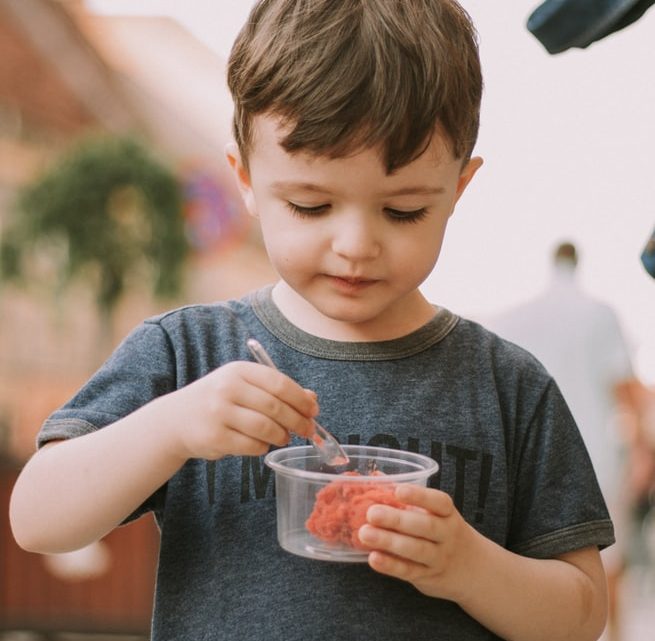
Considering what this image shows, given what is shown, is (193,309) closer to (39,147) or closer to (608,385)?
(608,385)

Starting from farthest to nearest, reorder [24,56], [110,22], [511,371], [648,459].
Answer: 1. [110,22]
2. [24,56]
3. [648,459]
4. [511,371]

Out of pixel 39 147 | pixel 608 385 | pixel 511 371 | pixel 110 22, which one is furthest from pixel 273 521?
pixel 110 22

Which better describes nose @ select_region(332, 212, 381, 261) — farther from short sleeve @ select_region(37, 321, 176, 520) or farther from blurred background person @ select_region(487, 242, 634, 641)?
blurred background person @ select_region(487, 242, 634, 641)

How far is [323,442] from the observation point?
3.52 feet

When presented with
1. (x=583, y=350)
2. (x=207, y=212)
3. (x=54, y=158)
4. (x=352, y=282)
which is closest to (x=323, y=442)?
(x=352, y=282)

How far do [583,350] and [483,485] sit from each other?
10.1ft

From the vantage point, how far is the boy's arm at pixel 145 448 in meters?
0.99

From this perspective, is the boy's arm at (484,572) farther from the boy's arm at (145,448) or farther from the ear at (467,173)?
the ear at (467,173)

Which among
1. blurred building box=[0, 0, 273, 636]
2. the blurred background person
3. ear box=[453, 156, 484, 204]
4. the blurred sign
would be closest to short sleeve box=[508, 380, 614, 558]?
ear box=[453, 156, 484, 204]

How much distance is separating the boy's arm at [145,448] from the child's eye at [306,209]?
0.20 metres

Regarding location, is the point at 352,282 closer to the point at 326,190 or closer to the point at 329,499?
the point at 326,190

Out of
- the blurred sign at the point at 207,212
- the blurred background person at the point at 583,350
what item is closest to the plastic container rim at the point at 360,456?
the blurred background person at the point at 583,350

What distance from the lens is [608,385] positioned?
4.25 metres

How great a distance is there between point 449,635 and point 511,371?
0.34 metres
